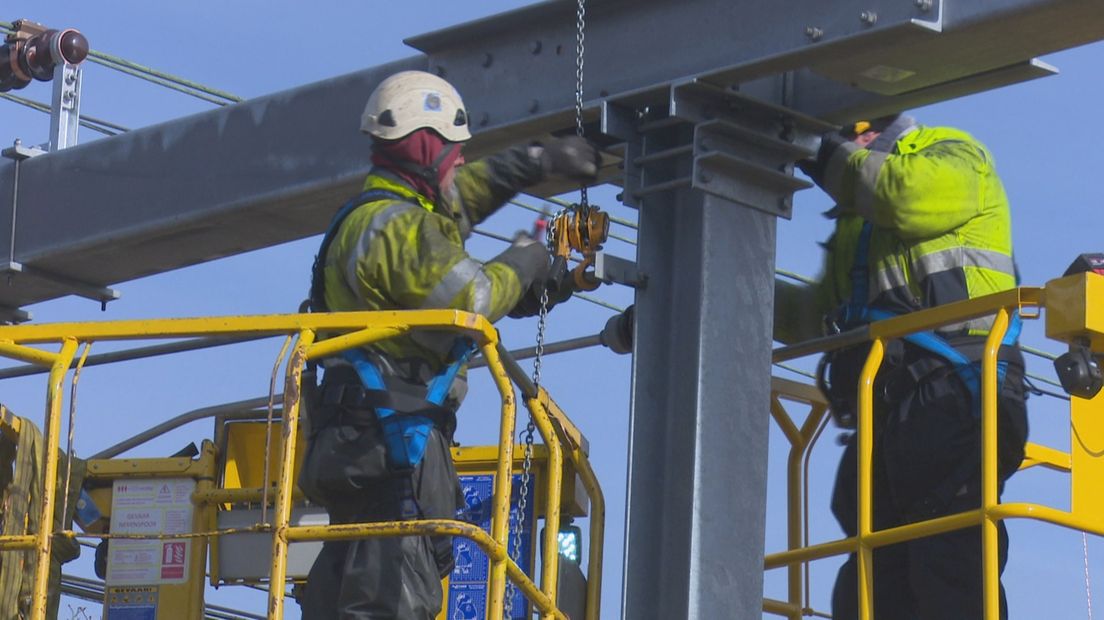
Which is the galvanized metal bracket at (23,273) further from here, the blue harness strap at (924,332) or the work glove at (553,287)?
the blue harness strap at (924,332)

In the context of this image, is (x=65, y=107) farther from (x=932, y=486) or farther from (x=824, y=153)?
(x=932, y=486)

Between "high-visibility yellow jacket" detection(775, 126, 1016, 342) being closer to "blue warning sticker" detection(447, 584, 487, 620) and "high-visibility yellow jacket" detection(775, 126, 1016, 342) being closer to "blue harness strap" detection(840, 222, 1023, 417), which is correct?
"blue harness strap" detection(840, 222, 1023, 417)

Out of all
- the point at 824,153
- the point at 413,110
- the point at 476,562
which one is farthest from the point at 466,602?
the point at 824,153

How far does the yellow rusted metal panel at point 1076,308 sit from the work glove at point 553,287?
1.57m

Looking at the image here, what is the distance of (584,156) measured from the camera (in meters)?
7.38

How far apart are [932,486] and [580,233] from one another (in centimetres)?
151

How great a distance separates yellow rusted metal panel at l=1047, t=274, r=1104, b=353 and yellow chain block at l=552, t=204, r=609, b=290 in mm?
1481

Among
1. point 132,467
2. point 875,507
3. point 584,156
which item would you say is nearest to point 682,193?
point 584,156

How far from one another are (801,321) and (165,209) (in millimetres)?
2695

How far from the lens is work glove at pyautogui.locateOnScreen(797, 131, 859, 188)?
293 inches

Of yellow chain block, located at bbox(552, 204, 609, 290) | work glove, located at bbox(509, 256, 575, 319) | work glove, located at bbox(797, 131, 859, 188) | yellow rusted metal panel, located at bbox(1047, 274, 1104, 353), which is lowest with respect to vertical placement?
yellow rusted metal panel, located at bbox(1047, 274, 1104, 353)

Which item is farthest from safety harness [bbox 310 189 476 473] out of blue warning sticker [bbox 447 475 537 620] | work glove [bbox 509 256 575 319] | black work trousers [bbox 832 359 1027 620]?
black work trousers [bbox 832 359 1027 620]

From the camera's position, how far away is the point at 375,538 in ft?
20.7

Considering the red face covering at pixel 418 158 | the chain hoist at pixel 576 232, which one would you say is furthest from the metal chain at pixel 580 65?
the red face covering at pixel 418 158
